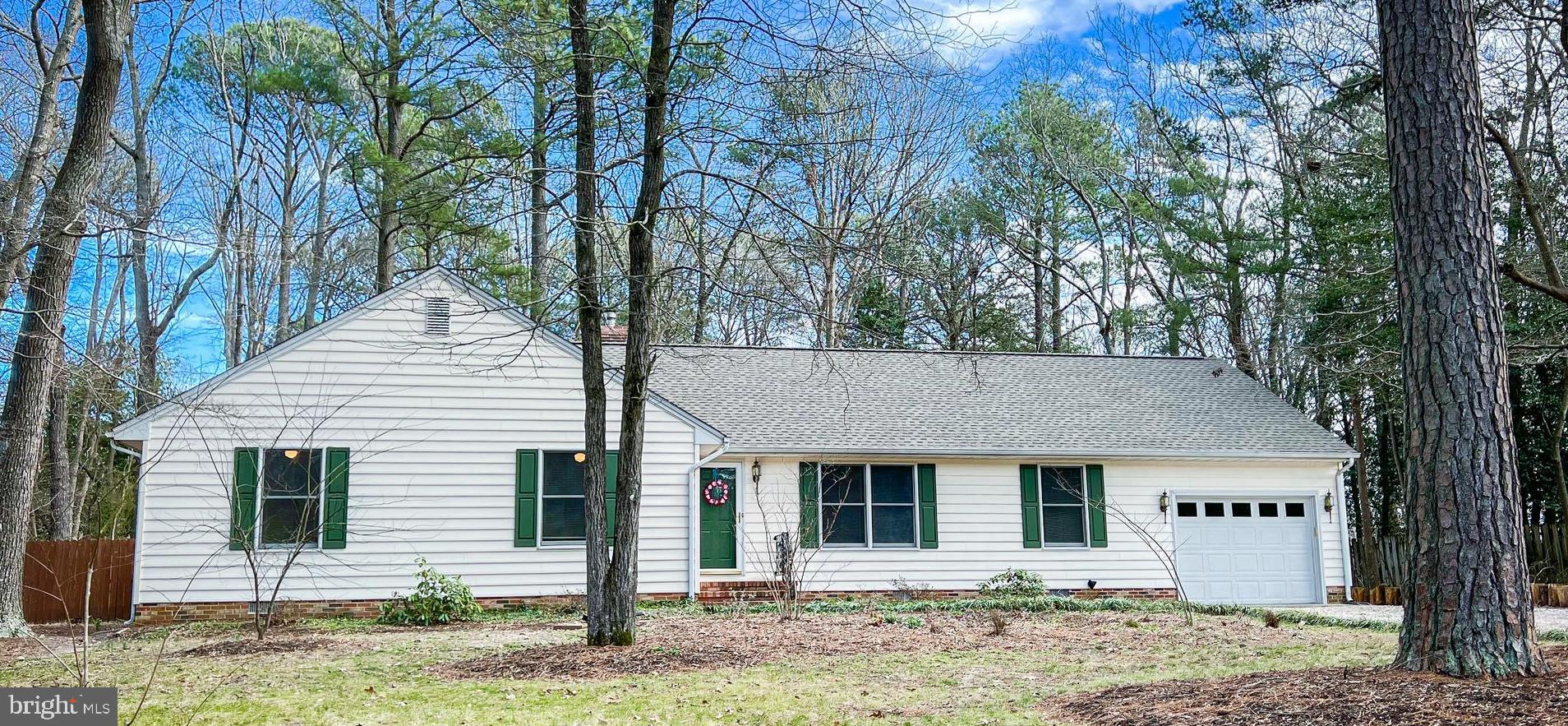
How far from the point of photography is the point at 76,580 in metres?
15.9

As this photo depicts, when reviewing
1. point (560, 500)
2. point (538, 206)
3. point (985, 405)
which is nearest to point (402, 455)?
point (560, 500)

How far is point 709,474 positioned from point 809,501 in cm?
141

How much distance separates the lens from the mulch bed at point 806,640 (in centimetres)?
868

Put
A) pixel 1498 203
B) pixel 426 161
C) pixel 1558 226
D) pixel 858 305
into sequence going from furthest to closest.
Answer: pixel 858 305 → pixel 426 161 → pixel 1498 203 → pixel 1558 226

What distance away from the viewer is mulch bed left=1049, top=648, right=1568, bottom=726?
538cm

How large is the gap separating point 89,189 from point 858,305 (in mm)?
16403

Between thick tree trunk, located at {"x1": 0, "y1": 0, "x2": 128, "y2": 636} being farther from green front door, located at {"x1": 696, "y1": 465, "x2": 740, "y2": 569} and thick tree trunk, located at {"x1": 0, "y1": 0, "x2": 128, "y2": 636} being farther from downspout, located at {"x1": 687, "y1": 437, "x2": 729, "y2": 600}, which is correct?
green front door, located at {"x1": 696, "y1": 465, "x2": 740, "y2": 569}

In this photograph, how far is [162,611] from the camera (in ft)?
44.6

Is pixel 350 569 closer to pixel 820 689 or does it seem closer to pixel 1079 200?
Answer: pixel 820 689

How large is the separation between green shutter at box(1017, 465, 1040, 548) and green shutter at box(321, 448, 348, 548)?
8938 mm

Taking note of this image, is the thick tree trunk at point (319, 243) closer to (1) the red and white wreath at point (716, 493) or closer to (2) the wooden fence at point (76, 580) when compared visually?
(2) the wooden fence at point (76, 580)

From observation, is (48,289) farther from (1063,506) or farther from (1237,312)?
(1237,312)

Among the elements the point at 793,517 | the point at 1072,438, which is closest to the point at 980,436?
the point at 1072,438

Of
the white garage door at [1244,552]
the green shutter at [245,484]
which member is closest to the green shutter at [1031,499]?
the white garage door at [1244,552]
